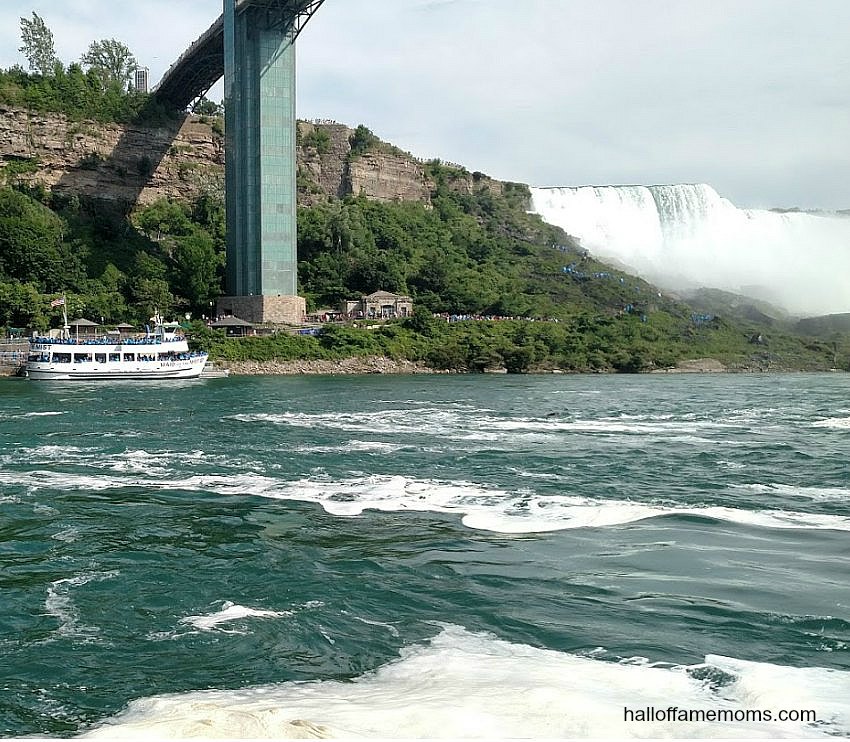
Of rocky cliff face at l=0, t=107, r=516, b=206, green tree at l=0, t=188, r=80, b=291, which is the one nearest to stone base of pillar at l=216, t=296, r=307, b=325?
green tree at l=0, t=188, r=80, b=291

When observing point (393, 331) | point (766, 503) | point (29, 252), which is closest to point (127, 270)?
point (29, 252)

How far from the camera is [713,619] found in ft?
27.5

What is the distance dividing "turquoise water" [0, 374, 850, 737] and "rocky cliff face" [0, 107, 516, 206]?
52761 mm

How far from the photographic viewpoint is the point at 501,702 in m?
A: 6.59

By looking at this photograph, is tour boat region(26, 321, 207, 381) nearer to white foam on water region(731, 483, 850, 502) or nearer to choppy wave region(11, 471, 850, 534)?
choppy wave region(11, 471, 850, 534)

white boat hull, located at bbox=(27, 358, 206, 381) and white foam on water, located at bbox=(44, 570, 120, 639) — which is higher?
white boat hull, located at bbox=(27, 358, 206, 381)

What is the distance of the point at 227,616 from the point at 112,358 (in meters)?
40.1

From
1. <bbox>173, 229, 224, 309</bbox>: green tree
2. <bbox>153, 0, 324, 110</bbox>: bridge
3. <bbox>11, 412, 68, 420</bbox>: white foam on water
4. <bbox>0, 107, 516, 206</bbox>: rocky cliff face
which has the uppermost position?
<bbox>153, 0, 324, 110</bbox>: bridge

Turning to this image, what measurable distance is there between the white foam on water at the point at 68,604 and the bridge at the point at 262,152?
153ft

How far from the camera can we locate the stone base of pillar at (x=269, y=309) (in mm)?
55750

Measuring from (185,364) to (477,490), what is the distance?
35039 millimetres

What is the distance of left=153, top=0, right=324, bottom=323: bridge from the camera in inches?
2131

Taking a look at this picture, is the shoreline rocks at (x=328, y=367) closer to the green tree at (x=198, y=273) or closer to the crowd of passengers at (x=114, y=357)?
the crowd of passengers at (x=114, y=357)

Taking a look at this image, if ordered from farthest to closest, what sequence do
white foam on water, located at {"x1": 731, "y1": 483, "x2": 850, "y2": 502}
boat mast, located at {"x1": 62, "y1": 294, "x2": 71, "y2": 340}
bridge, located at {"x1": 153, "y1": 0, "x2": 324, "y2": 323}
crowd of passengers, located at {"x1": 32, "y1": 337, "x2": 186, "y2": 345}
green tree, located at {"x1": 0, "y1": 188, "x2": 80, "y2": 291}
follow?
green tree, located at {"x1": 0, "y1": 188, "x2": 80, "y2": 291} → bridge, located at {"x1": 153, "y1": 0, "x2": 324, "y2": 323} → boat mast, located at {"x1": 62, "y1": 294, "x2": 71, "y2": 340} → crowd of passengers, located at {"x1": 32, "y1": 337, "x2": 186, "y2": 345} → white foam on water, located at {"x1": 731, "y1": 483, "x2": 850, "y2": 502}
